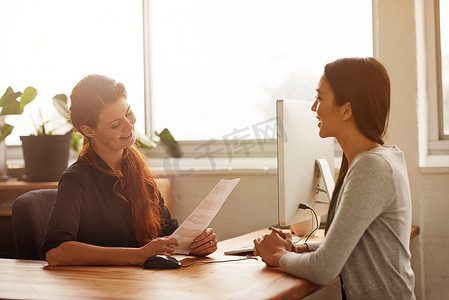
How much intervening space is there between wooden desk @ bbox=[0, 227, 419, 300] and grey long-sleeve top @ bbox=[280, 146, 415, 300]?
0.27 feet

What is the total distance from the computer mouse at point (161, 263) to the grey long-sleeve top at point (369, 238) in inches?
13.2

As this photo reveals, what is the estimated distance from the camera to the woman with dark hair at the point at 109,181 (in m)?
1.87

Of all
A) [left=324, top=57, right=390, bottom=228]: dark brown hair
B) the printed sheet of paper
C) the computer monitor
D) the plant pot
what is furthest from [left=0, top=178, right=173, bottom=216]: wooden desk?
[left=324, top=57, right=390, bottom=228]: dark brown hair

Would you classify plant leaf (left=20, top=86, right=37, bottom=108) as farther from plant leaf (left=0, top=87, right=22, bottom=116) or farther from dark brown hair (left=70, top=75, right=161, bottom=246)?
dark brown hair (left=70, top=75, right=161, bottom=246)

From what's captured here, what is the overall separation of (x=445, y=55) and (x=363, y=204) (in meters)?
1.74

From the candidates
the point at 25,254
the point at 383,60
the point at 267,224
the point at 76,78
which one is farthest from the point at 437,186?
the point at 76,78

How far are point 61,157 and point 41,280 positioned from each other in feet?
5.38

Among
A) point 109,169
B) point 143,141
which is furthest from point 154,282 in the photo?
point 143,141

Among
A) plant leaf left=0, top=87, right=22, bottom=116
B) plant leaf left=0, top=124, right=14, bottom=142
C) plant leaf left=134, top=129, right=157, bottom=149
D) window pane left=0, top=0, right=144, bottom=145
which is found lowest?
plant leaf left=134, top=129, right=157, bottom=149

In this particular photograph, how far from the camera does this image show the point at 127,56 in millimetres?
3494

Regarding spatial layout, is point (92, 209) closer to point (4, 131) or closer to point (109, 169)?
point (109, 169)

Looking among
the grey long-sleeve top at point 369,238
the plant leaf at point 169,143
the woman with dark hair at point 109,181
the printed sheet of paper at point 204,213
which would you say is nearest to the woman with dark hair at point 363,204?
the grey long-sleeve top at point 369,238

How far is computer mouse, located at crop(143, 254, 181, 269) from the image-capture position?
5.34 feet

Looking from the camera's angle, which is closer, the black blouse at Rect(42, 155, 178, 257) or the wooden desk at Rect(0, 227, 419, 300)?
the wooden desk at Rect(0, 227, 419, 300)
